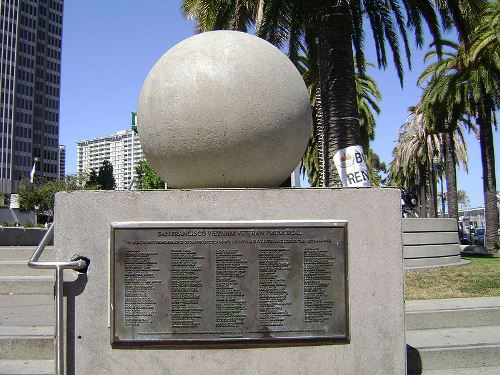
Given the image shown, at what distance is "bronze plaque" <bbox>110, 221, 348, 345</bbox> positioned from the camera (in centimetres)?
435

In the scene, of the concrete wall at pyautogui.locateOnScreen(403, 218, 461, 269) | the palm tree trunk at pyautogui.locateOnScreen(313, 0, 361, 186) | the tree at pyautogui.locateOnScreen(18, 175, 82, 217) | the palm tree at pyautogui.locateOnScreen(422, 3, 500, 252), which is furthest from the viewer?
the tree at pyautogui.locateOnScreen(18, 175, 82, 217)

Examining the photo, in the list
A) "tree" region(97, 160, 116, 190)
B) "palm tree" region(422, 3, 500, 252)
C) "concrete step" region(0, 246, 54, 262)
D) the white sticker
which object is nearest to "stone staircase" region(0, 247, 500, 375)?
"concrete step" region(0, 246, 54, 262)

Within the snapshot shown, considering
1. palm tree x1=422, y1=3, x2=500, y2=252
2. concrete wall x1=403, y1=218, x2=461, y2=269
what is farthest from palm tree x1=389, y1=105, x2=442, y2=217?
concrete wall x1=403, y1=218, x2=461, y2=269

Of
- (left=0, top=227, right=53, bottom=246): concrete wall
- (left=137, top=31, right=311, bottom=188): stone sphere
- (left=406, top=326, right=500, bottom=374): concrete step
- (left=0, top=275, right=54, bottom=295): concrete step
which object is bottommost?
(left=406, top=326, right=500, bottom=374): concrete step

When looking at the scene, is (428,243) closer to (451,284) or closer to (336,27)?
(451,284)

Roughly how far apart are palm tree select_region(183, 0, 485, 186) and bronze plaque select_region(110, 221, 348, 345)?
307 inches

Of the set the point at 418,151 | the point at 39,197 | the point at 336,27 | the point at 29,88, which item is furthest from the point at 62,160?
the point at 336,27

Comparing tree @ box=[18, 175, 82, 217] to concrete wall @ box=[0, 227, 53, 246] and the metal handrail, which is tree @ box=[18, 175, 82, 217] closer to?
concrete wall @ box=[0, 227, 53, 246]

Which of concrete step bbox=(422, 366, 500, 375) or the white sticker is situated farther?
the white sticker

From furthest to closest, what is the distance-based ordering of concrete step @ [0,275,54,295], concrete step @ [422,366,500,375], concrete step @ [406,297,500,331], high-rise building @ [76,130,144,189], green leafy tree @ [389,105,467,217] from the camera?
1. high-rise building @ [76,130,144,189]
2. green leafy tree @ [389,105,467,217]
3. concrete step @ [0,275,54,295]
4. concrete step @ [406,297,500,331]
5. concrete step @ [422,366,500,375]

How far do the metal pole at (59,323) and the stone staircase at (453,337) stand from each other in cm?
312

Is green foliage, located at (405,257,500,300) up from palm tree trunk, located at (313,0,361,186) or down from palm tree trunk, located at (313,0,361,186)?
down

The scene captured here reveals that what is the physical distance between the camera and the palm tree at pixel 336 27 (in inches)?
473

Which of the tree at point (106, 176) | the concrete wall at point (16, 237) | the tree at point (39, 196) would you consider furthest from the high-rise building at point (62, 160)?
the concrete wall at point (16, 237)
